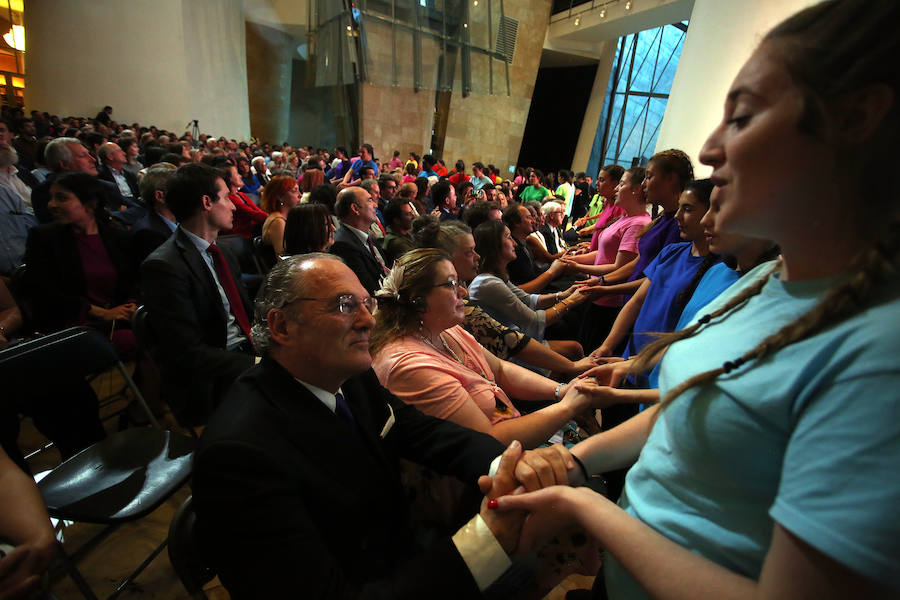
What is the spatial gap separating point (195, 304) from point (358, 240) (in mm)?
1663

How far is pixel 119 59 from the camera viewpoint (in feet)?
40.4

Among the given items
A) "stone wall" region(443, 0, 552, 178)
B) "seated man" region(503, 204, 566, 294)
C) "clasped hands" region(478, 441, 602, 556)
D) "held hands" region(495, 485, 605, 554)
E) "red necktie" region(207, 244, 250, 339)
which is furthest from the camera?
"stone wall" region(443, 0, 552, 178)

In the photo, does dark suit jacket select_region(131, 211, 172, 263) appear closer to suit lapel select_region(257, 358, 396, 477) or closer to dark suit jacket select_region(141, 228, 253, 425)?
dark suit jacket select_region(141, 228, 253, 425)

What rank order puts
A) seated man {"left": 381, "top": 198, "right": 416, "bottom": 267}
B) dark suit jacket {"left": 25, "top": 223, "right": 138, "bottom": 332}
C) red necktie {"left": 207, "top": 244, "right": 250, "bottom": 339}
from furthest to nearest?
seated man {"left": 381, "top": 198, "right": 416, "bottom": 267} < dark suit jacket {"left": 25, "top": 223, "right": 138, "bottom": 332} < red necktie {"left": 207, "top": 244, "right": 250, "bottom": 339}

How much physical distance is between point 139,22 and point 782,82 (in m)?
17.1

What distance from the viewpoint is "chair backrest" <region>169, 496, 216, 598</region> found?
1.18 meters

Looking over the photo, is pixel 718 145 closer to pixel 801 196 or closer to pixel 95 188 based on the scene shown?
pixel 801 196

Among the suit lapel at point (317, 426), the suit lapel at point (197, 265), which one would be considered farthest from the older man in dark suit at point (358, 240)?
the suit lapel at point (317, 426)

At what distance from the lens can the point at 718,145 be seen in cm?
63

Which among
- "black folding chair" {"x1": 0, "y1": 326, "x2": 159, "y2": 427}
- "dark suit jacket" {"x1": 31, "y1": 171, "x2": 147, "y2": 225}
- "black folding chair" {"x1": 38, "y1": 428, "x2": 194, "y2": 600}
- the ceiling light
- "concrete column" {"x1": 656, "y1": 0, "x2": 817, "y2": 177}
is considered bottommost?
"black folding chair" {"x1": 38, "y1": 428, "x2": 194, "y2": 600}

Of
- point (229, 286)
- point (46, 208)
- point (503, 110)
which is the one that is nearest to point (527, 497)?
point (229, 286)

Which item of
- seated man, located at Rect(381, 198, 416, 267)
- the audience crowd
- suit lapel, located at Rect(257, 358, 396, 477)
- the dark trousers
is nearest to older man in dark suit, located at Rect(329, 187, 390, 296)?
seated man, located at Rect(381, 198, 416, 267)

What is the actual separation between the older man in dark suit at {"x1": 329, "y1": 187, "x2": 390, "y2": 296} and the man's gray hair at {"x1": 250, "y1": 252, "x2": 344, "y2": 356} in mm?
2071

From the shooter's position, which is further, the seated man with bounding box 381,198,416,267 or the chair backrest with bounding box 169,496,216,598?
the seated man with bounding box 381,198,416,267
